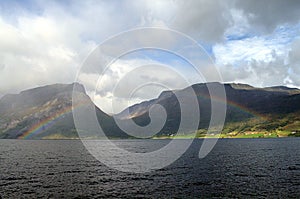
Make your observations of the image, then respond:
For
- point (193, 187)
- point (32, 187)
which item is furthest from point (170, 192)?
point (32, 187)

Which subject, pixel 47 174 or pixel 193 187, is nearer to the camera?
pixel 193 187

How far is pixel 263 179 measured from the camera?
71.2m

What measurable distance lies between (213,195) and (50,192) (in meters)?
34.5

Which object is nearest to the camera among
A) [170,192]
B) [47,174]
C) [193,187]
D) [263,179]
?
[170,192]

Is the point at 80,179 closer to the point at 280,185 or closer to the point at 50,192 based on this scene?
the point at 50,192

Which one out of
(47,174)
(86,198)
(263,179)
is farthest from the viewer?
(47,174)

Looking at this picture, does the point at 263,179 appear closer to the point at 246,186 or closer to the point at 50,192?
the point at 246,186

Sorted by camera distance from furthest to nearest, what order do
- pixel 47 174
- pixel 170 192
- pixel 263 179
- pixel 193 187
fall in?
pixel 47 174 < pixel 263 179 < pixel 193 187 < pixel 170 192

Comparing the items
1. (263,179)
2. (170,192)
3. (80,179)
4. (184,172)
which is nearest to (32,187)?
(80,179)

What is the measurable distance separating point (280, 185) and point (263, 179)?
772 centimetres

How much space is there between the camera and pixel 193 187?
6162cm

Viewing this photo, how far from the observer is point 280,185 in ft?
209

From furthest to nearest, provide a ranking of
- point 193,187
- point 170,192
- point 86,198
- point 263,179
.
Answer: point 263,179 < point 193,187 < point 170,192 < point 86,198

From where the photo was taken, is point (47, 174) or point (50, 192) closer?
point (50, 192)
